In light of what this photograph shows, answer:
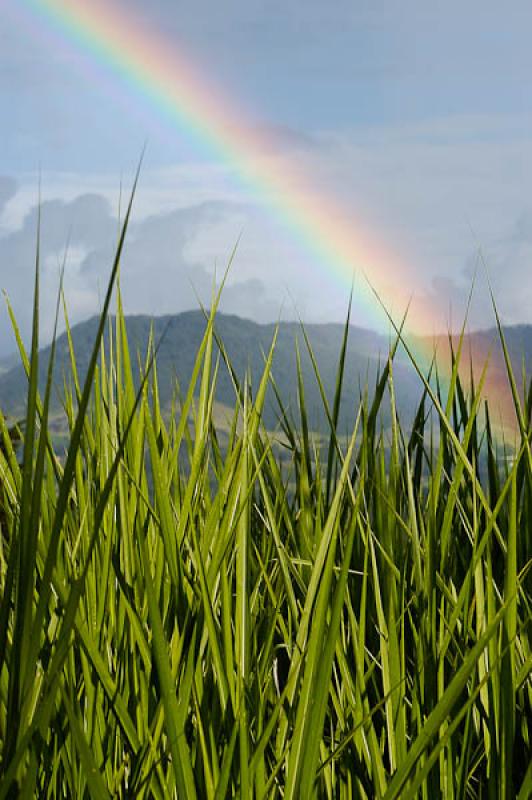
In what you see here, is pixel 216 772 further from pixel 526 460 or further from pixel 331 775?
pixel 526 460

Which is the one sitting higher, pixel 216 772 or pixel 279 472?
pixel 279 472

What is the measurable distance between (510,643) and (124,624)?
406 millimetres

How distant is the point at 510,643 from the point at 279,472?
80 centimetres

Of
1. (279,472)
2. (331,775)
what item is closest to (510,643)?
(331,775)

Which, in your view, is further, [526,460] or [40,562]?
[526,460]

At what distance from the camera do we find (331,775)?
88cm

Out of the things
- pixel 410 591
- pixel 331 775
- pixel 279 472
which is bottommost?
pixel 331 775

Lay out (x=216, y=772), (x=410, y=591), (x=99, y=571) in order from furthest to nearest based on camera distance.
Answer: (x=410, y=591)
(x=99, y=571)
(x=216, y=772)

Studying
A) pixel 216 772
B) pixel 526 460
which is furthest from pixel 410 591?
pixel 216 772

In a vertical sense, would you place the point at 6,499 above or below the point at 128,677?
above

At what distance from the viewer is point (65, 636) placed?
1.72ft

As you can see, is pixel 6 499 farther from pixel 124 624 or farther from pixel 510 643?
pixel 510 643

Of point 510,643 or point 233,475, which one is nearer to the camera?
point 510,643

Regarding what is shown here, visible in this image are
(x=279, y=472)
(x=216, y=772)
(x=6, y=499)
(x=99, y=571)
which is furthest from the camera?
(x=279, y=472)
